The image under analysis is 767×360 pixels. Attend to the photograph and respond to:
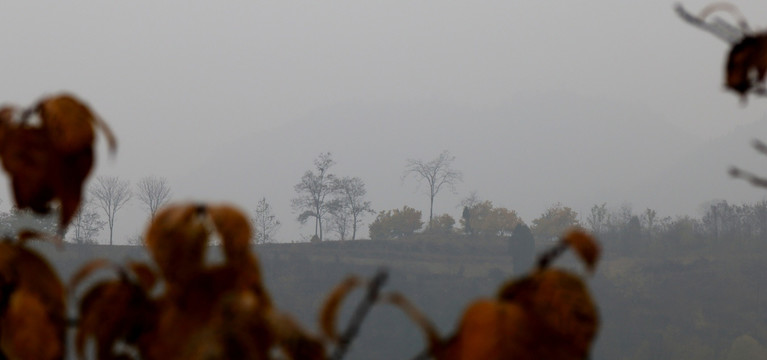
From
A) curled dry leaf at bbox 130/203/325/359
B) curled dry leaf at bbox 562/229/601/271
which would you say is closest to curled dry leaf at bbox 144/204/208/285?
curled dry leaf at bbox 130/203/325/359

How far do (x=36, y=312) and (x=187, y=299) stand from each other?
11cm

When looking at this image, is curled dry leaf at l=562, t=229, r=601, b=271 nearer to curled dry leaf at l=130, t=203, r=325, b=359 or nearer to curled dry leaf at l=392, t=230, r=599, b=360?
curled dry leaf at l=392, t=230, r=599, b=360

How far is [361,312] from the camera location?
28cm

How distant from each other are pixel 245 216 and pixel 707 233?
145ft

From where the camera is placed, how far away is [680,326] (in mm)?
35344

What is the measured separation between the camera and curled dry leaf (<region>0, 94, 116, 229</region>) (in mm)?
338

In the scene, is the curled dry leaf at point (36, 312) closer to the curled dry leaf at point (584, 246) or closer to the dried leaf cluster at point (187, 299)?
the dried leaf cluster at point (187, 299)

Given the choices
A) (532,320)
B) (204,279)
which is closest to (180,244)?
(204,279)

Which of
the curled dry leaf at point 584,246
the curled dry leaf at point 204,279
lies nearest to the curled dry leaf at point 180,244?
the curled dry leaf at point 204,279

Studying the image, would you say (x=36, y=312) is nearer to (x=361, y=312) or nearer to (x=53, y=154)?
(x=53, y=154)

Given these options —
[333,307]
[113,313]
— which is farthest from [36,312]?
[333,307]

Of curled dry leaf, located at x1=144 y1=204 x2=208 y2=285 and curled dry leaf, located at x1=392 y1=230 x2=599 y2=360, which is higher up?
curled dry leaf, located at x1=144 y1=204 x2=208 y2=285

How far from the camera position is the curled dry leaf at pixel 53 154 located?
34 cm

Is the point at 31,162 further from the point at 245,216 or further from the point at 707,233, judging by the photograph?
the point at 707,233
